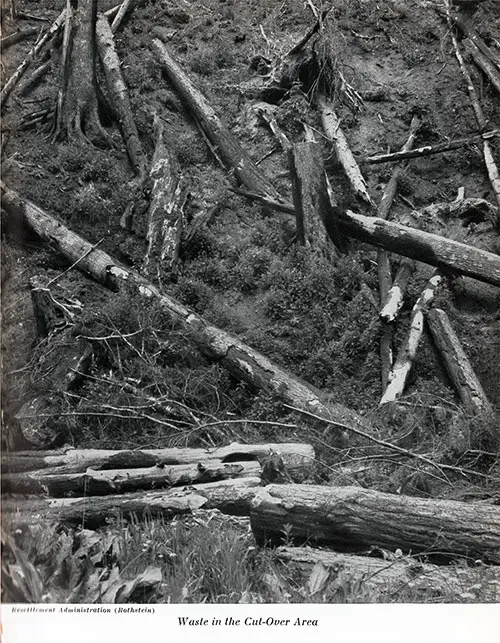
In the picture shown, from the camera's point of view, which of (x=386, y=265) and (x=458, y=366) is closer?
(x=458, y=366)

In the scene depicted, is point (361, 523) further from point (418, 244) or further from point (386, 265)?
point (418, 244)

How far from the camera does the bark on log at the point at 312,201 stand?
14.0 feet

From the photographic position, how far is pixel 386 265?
4.25 metres

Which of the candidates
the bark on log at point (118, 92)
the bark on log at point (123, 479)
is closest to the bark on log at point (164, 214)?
the bark on log at point (118, 92)

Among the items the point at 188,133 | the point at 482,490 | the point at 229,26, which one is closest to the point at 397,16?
the point at 229,26

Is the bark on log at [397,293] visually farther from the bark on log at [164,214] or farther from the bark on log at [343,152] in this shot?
the bark on log at [164,214]

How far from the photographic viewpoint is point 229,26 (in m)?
4.57

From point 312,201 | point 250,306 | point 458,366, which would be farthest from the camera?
point 312,201

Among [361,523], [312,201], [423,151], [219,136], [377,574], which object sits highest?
[219,136]

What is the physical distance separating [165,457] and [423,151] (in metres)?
2.52

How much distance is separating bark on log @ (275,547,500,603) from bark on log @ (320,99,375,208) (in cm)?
212

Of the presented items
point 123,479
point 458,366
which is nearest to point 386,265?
point 458,366

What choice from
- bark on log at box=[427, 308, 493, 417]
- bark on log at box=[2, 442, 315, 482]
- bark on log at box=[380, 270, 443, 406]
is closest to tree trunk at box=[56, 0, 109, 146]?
bark on log at box=[2, 442, 315, 482]

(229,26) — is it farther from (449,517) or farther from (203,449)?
(449,517)
